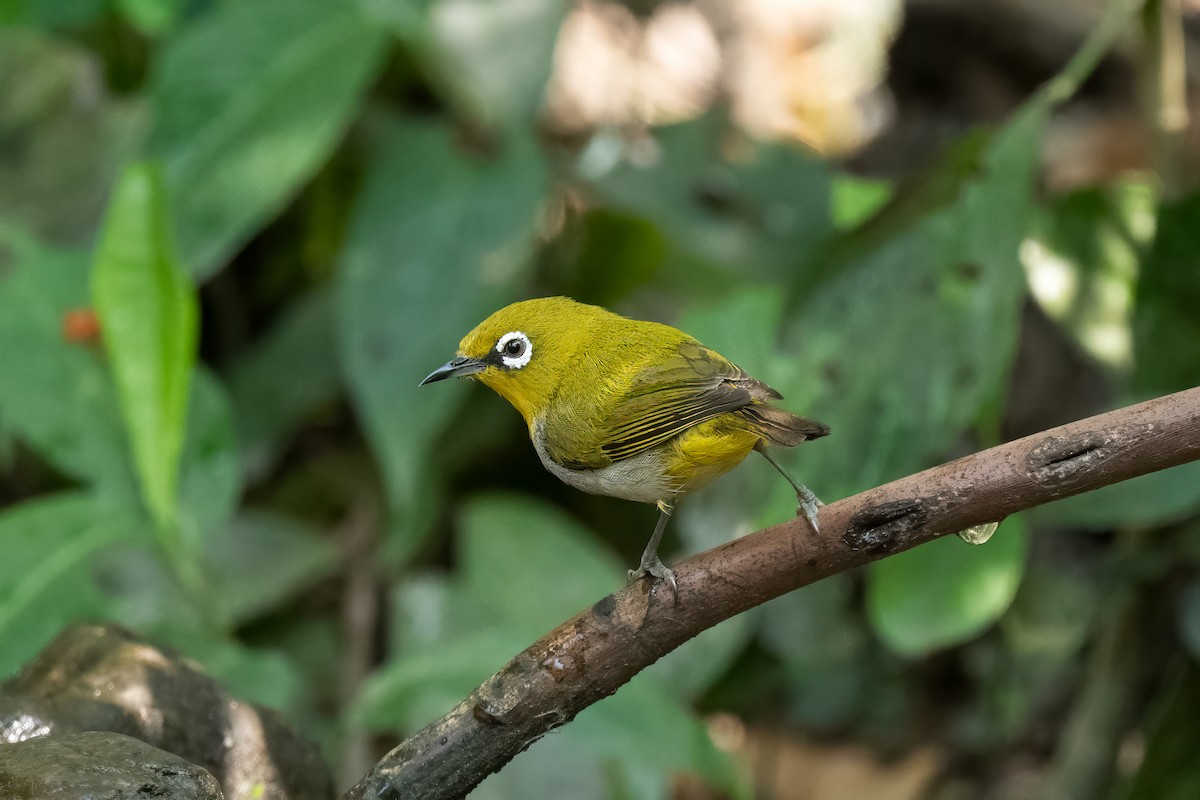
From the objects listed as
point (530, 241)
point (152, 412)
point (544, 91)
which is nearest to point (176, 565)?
point (152, 412)

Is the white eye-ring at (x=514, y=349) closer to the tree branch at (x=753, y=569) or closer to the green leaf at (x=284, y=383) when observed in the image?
the tree branch at (x=753, y=569)

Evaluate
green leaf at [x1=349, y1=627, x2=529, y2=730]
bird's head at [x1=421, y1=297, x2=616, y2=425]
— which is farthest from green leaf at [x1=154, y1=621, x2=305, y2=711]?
bird's head at [x1=421, y1=297, x2=616, y2=425]

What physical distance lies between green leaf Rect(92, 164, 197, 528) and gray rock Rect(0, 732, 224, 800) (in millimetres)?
1043

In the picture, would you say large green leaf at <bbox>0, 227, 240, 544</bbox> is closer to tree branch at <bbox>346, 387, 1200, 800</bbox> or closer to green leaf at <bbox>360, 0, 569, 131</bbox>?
green leaf at <bbox>360, 0, 569, 131</bbox>

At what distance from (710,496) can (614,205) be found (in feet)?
3.65

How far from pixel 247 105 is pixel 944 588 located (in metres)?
2.08

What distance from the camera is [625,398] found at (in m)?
1.47

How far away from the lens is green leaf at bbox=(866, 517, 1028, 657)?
2570 mm

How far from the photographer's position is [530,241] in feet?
10.4


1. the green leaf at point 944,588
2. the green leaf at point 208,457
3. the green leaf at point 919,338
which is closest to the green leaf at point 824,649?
the green leaf at point 944,588

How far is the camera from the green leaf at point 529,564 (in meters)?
3.00

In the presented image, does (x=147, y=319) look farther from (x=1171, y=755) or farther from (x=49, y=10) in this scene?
(x=1171, y=755)

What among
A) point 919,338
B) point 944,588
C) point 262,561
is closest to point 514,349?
point 919,338

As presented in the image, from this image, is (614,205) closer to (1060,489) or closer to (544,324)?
(544,324)
